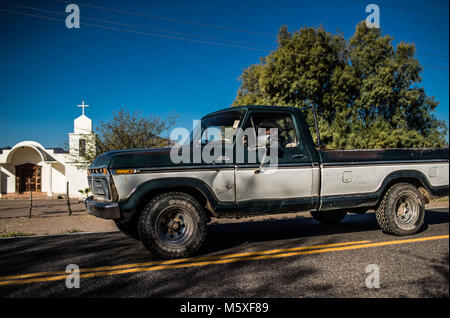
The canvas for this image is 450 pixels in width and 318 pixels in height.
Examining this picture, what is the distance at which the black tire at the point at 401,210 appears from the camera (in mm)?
5574

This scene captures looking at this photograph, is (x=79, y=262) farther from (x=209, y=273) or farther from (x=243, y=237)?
(x=243, y=237)

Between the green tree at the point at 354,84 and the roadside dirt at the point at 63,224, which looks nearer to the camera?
the roadside dirt at the point at 63,224

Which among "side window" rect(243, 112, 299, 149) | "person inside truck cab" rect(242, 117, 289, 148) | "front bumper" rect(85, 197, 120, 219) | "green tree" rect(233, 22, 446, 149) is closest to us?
"front bumper" rect(85, 197, 120, 219)

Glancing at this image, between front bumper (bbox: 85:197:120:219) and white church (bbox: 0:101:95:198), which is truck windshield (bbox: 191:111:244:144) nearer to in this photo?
front bumper (bbox: 85:197:120:219)

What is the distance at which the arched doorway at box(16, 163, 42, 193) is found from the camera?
96.4ft

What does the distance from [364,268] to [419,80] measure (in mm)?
23994

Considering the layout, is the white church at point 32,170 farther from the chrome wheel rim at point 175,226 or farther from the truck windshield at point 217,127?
the chrome wheel rim at point 175,226

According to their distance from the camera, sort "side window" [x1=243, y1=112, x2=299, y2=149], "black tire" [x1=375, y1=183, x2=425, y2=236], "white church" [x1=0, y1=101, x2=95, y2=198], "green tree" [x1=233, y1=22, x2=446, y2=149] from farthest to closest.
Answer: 1. "white church" [x1=0, y1=101, x2=95, y2=198]
2. "green tree" [x1=233, y1=22, x2=446, y2=149]
3. "black tire" [x1=375, y1=183, x2=425, y2=236]
4. "side window" [x1=243, y1=112, x2=299, y2=149]

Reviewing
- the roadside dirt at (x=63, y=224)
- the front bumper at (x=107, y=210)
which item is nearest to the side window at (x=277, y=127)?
the front bumper at (x=107, y=210)

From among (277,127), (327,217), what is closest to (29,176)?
(327,217)

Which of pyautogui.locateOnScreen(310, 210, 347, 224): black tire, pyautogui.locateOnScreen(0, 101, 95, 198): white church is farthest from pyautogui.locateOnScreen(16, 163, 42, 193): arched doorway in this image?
pyautogui.locateOnScreen(310, 210, 347, 224): black tire

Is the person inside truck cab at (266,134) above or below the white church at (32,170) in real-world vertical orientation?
above

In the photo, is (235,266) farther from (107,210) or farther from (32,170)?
(32,170)

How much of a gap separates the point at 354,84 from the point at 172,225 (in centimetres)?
2157
